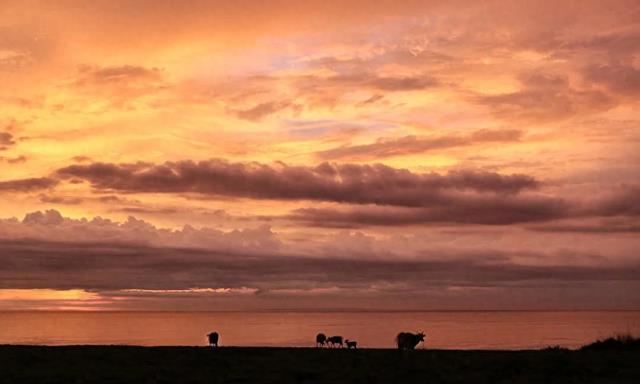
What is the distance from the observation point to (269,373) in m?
28.9

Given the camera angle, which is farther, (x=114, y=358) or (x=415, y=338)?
(x=415, y=338)

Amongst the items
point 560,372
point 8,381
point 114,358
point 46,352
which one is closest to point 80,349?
point 46,352

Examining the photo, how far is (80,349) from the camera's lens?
128 feet

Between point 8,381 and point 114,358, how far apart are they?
8.24 metres

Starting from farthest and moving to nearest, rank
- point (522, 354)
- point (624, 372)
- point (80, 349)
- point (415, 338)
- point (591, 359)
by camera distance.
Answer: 1. point (415, 338)
2. point (80, 349)
3. point (522, 354)
4. point (591, 359)
5. point (624, 372)

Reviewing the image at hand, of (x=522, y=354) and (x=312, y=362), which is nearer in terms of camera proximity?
(x=312, y=362)

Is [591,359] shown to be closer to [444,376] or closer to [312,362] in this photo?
[444,376]

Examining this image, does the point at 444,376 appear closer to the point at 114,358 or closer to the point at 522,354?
the point at 522,354

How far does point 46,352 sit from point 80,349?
247 centimetres

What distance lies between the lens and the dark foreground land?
27.3 metres

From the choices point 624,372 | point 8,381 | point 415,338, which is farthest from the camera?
point 415,338

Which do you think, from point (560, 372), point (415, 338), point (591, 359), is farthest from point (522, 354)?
point (415, 338)

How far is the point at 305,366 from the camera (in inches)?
1226

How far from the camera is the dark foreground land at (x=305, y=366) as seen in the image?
2728 cm
